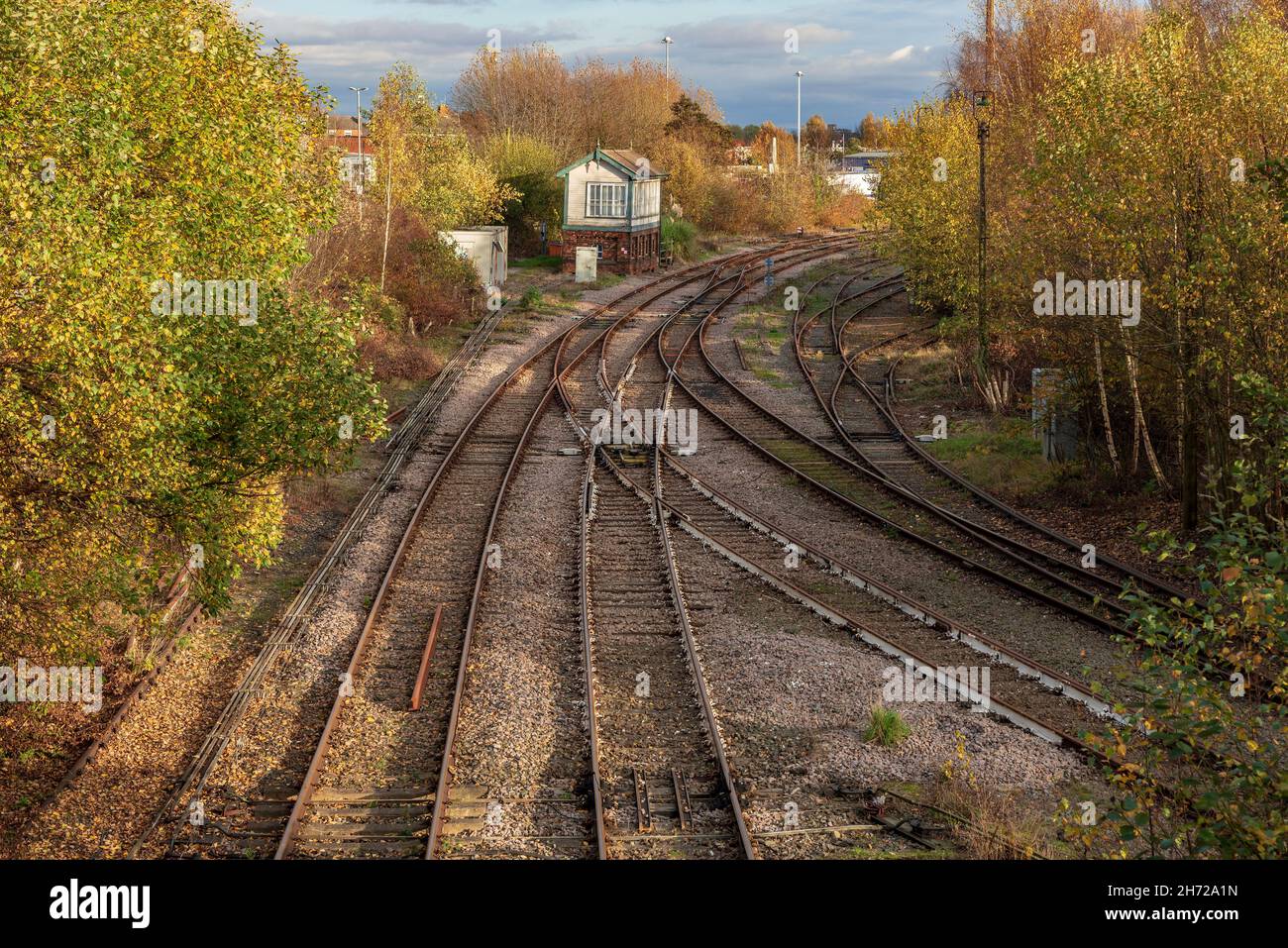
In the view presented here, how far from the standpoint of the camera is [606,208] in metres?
54.6

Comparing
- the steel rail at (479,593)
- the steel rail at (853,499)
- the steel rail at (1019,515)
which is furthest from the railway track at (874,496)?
the steel rail at (479,593)

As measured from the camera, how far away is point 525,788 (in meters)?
10.2

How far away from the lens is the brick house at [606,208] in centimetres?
5403

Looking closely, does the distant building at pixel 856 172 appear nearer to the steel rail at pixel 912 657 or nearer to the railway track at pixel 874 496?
the railway track at pixel 874 496

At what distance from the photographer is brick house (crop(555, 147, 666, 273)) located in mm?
54031

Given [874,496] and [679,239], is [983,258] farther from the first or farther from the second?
[679,239]

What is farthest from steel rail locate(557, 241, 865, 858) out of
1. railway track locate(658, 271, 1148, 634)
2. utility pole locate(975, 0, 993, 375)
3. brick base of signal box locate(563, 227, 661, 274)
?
brick base of signal box locate(563, 227, 661, 274)

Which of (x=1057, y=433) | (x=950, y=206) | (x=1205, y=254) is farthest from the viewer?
(x=950, y=206)

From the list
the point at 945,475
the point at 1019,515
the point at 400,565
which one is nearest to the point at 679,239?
the point at 945,475

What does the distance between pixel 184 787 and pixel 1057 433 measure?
55.8 ft

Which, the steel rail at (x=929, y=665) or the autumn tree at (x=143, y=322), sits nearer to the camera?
the autumn tree at (x=143, y=322)

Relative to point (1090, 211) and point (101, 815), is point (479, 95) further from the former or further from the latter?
point (101, 815)

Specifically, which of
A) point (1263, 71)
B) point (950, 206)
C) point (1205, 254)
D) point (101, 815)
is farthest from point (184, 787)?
point (950, 206)

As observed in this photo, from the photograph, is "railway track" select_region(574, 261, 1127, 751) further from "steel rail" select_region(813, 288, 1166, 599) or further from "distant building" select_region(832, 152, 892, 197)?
"distant building" select_region(832, 152, 892, 197)
